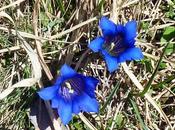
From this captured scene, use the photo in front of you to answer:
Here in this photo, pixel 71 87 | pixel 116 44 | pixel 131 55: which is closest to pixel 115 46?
pixel 116 44

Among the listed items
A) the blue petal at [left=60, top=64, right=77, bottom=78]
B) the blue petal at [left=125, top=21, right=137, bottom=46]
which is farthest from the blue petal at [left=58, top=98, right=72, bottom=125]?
the blue petal at [left=125, top=21, right=137, bottom=46]

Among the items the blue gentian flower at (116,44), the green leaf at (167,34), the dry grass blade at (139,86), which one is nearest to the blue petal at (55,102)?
the blue gentian flower at (116,44)

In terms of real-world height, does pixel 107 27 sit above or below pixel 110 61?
above

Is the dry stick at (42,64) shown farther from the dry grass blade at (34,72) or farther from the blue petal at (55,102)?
the blue petal at (55,102)

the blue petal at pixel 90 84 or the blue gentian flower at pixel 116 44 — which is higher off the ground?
the blue gentian flower at pixel 116 44

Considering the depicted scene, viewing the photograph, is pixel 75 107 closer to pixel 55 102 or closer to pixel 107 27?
pixel 55 102
